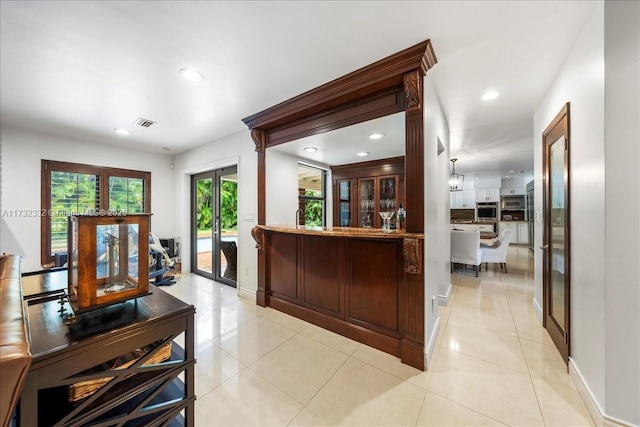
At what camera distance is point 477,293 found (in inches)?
144

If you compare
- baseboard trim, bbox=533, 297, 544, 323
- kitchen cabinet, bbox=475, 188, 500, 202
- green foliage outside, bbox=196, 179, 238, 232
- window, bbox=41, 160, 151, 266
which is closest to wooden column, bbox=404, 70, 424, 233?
baseboard trim, bbox=533, 297, 544, 323

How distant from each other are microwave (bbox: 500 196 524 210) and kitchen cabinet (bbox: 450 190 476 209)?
36.6 inches

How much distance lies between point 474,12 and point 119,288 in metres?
2.39

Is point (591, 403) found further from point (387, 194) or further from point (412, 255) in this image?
point (387, 194)

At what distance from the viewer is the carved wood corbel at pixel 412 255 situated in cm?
190

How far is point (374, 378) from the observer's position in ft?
6.08

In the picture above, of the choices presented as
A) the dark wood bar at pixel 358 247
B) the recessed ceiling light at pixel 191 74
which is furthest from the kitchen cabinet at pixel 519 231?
the recessed ceiling light at pixel 191 74

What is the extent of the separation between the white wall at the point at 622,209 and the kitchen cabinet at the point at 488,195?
8.42 meters

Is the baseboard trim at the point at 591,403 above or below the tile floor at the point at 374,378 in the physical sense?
above

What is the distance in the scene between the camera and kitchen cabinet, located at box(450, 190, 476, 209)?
29.6 feet

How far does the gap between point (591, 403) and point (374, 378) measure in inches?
51.9

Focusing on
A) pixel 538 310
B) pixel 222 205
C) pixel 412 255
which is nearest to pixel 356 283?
pixel 412 255

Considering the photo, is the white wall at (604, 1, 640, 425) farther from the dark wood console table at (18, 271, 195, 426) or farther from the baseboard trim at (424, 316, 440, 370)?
the dark wood console table at (18, 271, 195, 426)

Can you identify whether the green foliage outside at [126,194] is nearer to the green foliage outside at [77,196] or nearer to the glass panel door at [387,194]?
the green foliage outside at [77,196]
